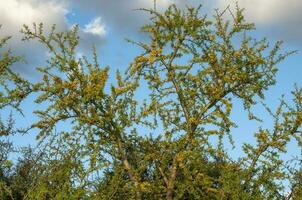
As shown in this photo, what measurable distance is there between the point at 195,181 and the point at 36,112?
7666 millimetres

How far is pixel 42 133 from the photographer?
26.1 metres

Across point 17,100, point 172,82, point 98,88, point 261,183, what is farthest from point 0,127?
point 261,183

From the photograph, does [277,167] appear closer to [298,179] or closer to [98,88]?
[298,179]

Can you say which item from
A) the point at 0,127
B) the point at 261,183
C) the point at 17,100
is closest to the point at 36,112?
the point at 17,100

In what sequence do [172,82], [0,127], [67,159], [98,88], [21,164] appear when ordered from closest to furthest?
[67,159] → [0,127] → [98,88] → [172,82] → [21,164]

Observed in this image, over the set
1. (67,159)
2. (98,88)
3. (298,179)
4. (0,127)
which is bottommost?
(67,159)

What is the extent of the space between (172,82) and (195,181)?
4.70 meters

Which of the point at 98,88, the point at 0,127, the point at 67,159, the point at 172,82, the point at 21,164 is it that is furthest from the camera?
the point at 21,164

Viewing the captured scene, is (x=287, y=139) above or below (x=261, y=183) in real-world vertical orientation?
above

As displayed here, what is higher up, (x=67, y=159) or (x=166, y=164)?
(x=166, y=164)

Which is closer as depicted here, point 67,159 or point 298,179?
point 67,159

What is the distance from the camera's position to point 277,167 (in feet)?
85.7

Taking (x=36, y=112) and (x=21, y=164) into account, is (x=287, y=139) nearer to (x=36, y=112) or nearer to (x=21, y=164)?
(x=36, y=112)

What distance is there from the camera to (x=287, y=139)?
26.9 m
